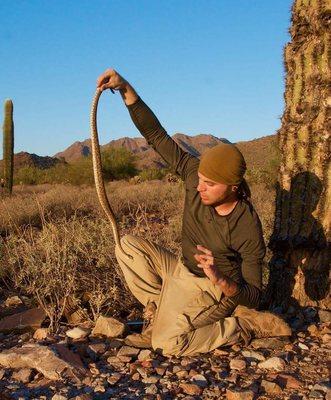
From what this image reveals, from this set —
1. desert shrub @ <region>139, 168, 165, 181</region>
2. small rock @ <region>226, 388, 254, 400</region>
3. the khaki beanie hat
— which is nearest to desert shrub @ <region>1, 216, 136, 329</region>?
the khaki beanie hat

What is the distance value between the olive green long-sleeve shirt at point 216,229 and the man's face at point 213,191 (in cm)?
14

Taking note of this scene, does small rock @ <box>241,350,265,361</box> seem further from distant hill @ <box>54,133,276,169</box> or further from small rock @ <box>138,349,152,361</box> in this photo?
distant hill @ <box>54,133,276,169</box>

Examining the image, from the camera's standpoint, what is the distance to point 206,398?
9.48ft

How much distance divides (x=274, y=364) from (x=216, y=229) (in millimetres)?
910

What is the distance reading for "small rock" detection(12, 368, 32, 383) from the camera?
316 centimetres

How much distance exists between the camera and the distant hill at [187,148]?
26269 mm

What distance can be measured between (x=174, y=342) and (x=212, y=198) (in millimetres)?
928

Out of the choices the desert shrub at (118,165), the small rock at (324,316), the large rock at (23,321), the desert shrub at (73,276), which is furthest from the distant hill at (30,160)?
the small rock at (324,316)

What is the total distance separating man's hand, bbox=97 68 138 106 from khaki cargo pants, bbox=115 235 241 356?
1.09 m

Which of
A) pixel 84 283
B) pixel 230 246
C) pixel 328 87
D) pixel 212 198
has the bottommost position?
pixel 84 283

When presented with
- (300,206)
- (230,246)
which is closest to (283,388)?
(230,246)

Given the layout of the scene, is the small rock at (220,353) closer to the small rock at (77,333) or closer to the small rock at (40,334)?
the small rock at (77,333)

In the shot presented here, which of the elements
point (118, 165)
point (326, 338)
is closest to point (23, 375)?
point (326, 338)

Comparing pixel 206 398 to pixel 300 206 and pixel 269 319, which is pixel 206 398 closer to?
pixel 269 319
